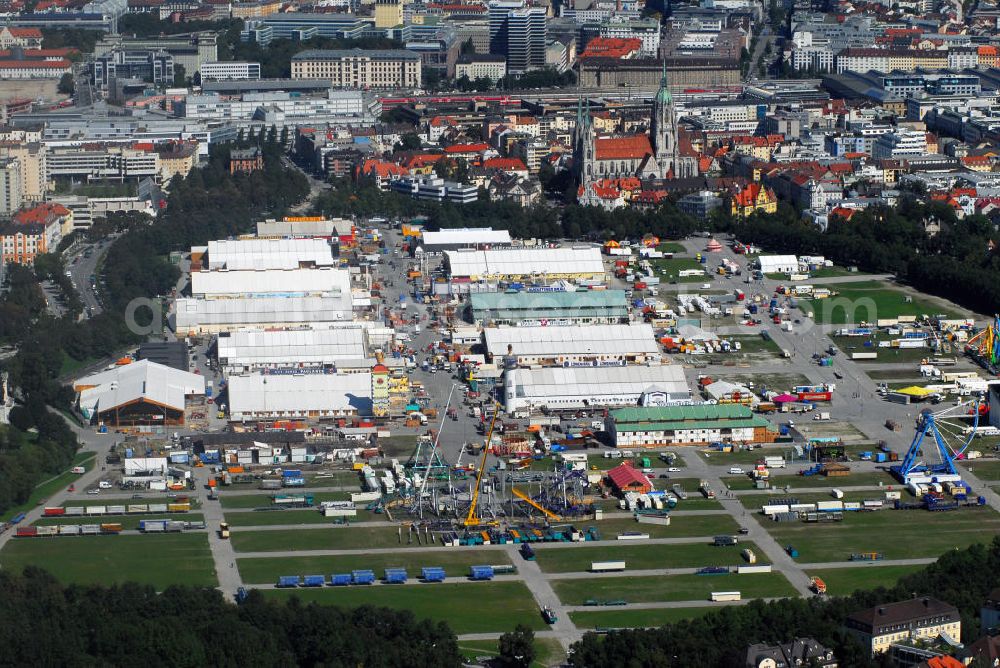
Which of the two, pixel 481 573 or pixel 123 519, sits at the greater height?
pixel 481 573

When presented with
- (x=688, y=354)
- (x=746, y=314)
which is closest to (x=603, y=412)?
(x=688, y=354)

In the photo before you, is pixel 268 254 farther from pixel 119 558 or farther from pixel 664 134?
pixel 119 558

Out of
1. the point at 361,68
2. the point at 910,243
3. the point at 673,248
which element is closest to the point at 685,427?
the point at 673,248

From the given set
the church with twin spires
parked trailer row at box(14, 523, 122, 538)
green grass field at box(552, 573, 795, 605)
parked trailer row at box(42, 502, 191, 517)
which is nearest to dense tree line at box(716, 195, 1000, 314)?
the church with twin spires

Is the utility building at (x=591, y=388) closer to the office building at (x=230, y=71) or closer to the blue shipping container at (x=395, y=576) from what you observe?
the blue shipping container at (x=395, y=576)

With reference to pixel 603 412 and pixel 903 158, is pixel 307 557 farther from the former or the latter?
pixel 903 158

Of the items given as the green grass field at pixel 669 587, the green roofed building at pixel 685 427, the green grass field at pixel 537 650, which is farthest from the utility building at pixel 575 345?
the green grass field at pixel 537 650
